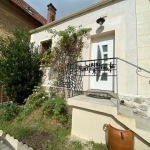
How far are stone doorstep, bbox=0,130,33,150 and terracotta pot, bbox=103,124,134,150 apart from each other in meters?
1.85

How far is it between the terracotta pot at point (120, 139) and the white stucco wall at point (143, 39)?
154 centimetres

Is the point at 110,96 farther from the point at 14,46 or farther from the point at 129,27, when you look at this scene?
the point at 14,46

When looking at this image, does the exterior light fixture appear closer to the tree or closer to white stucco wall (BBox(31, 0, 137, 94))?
white stucco wall (BBox(31, 0, 137, 94))

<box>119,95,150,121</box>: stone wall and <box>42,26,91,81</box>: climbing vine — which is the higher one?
<box>42,26,91,81</box>: climbing vine

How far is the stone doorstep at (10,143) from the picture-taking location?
2937mm

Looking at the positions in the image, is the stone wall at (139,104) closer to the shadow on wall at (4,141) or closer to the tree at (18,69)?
the shadow on wall at (4,141)

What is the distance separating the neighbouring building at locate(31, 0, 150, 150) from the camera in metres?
2.64

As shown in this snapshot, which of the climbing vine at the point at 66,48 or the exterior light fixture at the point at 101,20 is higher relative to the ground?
the exterior light fixture at the point at 101,20

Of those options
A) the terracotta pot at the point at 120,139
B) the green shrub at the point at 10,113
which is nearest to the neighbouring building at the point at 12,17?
the green shrub at the point at 10,113

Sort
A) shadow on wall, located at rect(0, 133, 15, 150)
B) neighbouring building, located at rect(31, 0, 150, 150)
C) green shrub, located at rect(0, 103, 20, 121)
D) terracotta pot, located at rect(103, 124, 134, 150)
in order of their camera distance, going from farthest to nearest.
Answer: green shrub, located at rect(0, 103, 20, 121), shadow on wall, located at rect(0, 133, 15, 150), neighbouring building, located at rect(31, 0, 150, 150), terracotta pot, located at rect(103, 124, 134, 150)

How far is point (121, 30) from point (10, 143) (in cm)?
485

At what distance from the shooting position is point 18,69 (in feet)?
18.1

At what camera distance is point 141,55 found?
3.52 m

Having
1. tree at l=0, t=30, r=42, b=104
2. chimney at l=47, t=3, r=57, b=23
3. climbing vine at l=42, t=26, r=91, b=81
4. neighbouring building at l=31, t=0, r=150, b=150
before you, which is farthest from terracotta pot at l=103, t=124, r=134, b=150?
chimney at l=47, t=3, r=57, b=23
